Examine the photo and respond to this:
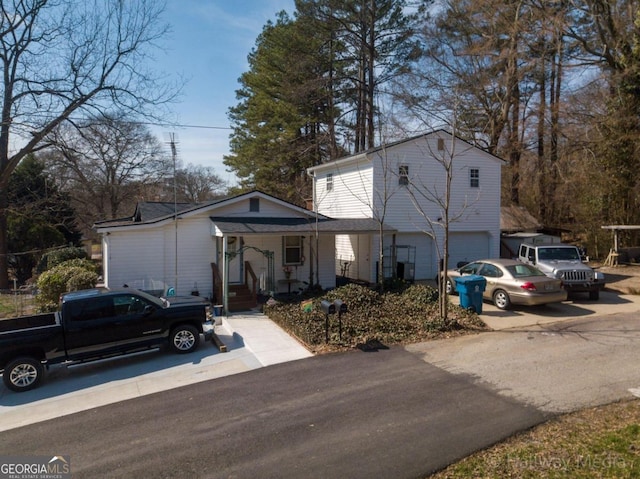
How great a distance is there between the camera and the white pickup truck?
13719 millimetres

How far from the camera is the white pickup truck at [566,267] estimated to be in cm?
1372

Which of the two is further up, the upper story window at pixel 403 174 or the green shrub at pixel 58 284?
the upper story window at pixel 403 174

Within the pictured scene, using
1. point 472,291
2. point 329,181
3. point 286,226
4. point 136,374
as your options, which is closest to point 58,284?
point 136,374

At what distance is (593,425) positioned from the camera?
549cm

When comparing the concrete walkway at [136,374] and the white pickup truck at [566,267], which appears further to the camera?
the white pickup truck at [566,267]

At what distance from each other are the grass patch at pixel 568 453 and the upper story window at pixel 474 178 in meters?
15.8

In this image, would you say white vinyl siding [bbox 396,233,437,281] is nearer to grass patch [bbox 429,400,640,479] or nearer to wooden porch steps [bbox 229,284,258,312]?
wooden porch steps [bbox 229,284,258,312]

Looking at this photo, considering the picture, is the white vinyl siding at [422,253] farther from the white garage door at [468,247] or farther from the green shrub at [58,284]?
the green shrub at [58,284]

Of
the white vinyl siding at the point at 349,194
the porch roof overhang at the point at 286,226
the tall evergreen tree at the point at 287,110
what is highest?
the tall evergreen tree at the point at 287,110

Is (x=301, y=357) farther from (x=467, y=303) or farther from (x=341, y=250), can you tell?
(x=341, y=250)

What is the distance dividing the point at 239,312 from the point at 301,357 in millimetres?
4931

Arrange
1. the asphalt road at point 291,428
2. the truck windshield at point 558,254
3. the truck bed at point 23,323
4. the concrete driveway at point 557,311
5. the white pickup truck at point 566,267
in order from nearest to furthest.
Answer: the asphalt road at point 291,428 < the truck bed at point 23,323 < the concrete driveway at point 557,311 < the white pickup truck at point 566,267 < the truck windshield at point 558,254

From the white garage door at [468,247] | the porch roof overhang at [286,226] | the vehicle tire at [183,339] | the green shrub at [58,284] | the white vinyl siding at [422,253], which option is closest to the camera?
the vehicle tire at [183,339]

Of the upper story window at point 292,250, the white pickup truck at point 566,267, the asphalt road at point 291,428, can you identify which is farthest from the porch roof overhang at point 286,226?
the asphalt road at point 291,428
